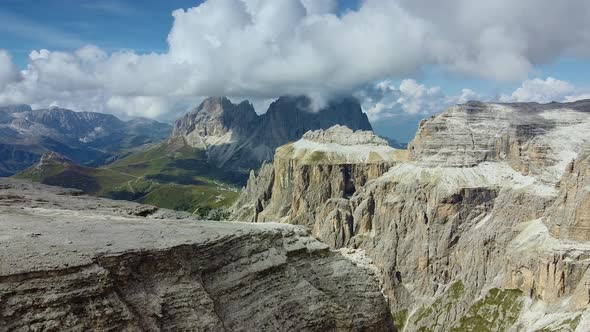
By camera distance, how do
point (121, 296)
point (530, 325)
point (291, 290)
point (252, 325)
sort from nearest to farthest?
point (121, 296), point (252, 325), point (291, 290), point (530, 325)

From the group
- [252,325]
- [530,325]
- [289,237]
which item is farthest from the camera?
[530,325]

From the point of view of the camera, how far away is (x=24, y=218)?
49.8 metres

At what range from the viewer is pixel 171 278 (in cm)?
4462

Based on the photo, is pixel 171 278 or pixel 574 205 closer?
pixel 171 278

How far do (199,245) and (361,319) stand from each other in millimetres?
22124

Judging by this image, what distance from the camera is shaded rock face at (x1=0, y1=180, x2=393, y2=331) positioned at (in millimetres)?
35844

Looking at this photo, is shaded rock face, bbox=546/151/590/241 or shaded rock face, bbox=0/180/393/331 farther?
shaded rock face, bbox=546/151/590/241

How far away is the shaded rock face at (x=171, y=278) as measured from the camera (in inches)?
1411

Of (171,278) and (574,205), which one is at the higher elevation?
(171,278)

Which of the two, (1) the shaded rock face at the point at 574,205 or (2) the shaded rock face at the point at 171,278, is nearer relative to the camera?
(2) the shaded rock face at the point at 171,278

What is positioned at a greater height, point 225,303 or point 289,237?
point 289,237

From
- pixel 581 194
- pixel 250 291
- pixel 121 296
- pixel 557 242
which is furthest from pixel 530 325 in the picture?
pixel 121 296

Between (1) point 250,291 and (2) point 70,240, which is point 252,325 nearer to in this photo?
(1) point 250,291

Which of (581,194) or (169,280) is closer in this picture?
(169,280)
